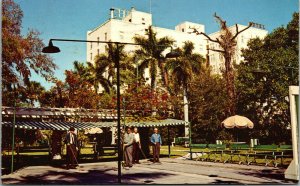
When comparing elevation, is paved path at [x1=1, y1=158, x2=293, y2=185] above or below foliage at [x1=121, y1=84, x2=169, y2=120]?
below

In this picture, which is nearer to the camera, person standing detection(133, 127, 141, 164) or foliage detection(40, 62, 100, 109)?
person standing detection(133, 127, 141, 164)

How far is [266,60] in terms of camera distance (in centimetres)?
3162

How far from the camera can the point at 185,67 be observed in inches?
1400

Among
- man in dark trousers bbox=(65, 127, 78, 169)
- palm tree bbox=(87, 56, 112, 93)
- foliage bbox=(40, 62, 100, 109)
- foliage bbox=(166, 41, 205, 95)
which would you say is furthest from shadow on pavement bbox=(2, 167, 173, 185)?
palm tree bbox=(87, 56, 112, 93)

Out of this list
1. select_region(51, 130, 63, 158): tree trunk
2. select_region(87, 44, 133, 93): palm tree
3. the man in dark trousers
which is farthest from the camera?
select_region(87, 44, 133, 93): palm tree

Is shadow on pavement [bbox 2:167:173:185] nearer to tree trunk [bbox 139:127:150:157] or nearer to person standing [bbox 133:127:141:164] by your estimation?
person standing [bbox 133:127:141:164]

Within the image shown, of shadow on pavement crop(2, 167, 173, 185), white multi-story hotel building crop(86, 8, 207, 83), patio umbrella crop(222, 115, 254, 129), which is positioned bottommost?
shadow on pavement crop(2, 167, 173, 185)

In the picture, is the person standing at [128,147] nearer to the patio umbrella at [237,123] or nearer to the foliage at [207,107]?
the patio umbrella at [237,123]

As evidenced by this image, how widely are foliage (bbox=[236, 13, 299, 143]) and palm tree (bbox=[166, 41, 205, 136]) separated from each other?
475cm

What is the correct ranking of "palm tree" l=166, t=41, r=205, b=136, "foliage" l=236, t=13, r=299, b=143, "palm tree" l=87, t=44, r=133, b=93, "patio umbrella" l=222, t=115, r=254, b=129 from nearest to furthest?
1. "patio umbrella" l=222, t=115, r=254, b=129
2. "foliage" l=236, t=13, r=299, b=143
3. "palm tree" l=166, t=41, r=205, b=136
4. "palm tree" l=87, t=44, r=133, b=93

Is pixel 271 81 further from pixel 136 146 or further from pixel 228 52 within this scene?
pixel 136 146

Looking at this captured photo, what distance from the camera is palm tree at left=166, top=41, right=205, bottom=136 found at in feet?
117

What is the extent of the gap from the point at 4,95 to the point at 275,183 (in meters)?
13.1

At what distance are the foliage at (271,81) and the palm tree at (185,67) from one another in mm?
4750
